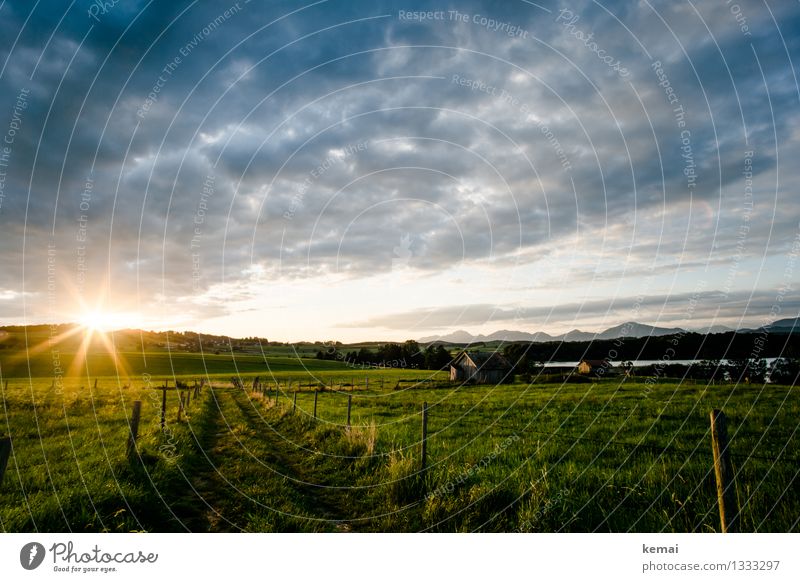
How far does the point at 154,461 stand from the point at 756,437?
1889 cm

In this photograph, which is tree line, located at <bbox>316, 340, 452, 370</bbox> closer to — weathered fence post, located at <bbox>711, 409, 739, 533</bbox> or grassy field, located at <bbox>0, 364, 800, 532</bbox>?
grassy field, located at <bbox>0, 364, 800, 532</bbox>

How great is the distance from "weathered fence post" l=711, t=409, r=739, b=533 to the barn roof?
60.4 meters

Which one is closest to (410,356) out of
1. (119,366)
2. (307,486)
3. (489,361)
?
(489,361)

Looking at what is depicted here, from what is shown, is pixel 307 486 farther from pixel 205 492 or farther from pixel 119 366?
pixel 119 366

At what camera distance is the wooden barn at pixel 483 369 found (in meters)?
64.4

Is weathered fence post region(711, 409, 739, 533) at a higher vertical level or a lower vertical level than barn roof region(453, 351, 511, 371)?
higher

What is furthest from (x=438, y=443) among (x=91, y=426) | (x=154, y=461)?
(x=91, y=426)

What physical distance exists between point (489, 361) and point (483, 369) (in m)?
1.87

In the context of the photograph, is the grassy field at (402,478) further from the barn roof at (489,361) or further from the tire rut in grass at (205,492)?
the barn roof at (489,361)
